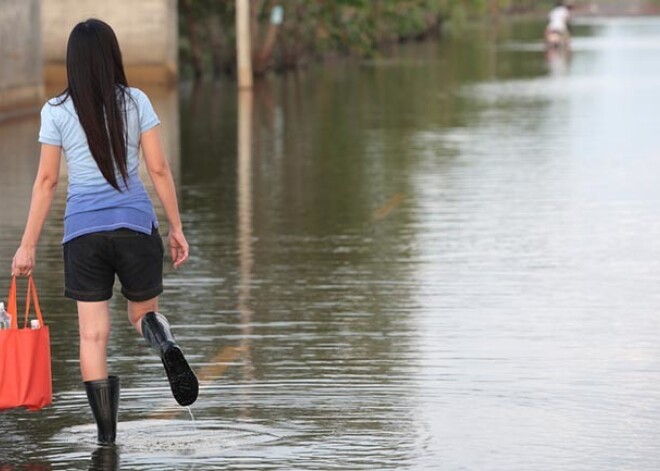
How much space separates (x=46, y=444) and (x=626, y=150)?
1711 cm

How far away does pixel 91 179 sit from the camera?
8344 mm

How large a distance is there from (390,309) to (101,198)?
13.9ft

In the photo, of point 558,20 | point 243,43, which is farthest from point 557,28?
point 243,43

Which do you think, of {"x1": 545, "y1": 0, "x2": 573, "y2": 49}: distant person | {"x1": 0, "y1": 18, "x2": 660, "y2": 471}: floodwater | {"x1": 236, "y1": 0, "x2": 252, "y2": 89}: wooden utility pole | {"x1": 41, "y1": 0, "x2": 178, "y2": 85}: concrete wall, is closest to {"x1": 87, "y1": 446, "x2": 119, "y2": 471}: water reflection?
{"x1": 0, "y1": 18, "x2": 660, "y2": 471}: floodwater

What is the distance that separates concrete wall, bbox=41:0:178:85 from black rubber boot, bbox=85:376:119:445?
34849 millimetres

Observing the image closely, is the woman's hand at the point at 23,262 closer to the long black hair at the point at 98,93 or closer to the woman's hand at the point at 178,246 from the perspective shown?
the long black hair at the point at 98,93

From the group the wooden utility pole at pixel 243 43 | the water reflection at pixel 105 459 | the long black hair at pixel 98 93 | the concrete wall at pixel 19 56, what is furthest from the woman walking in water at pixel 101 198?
the wooden utility pole at pixel 243 43

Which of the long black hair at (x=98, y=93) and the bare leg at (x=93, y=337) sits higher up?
the long black hair at (x=98, y=93)

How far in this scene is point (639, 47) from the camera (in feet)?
216

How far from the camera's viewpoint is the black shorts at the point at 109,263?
8.37m

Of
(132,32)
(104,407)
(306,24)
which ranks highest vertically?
(104,407)

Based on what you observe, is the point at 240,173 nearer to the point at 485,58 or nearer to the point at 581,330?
the point at 581,330

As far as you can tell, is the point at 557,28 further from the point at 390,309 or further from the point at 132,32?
the point at 390,309

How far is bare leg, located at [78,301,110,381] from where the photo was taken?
845 cm
